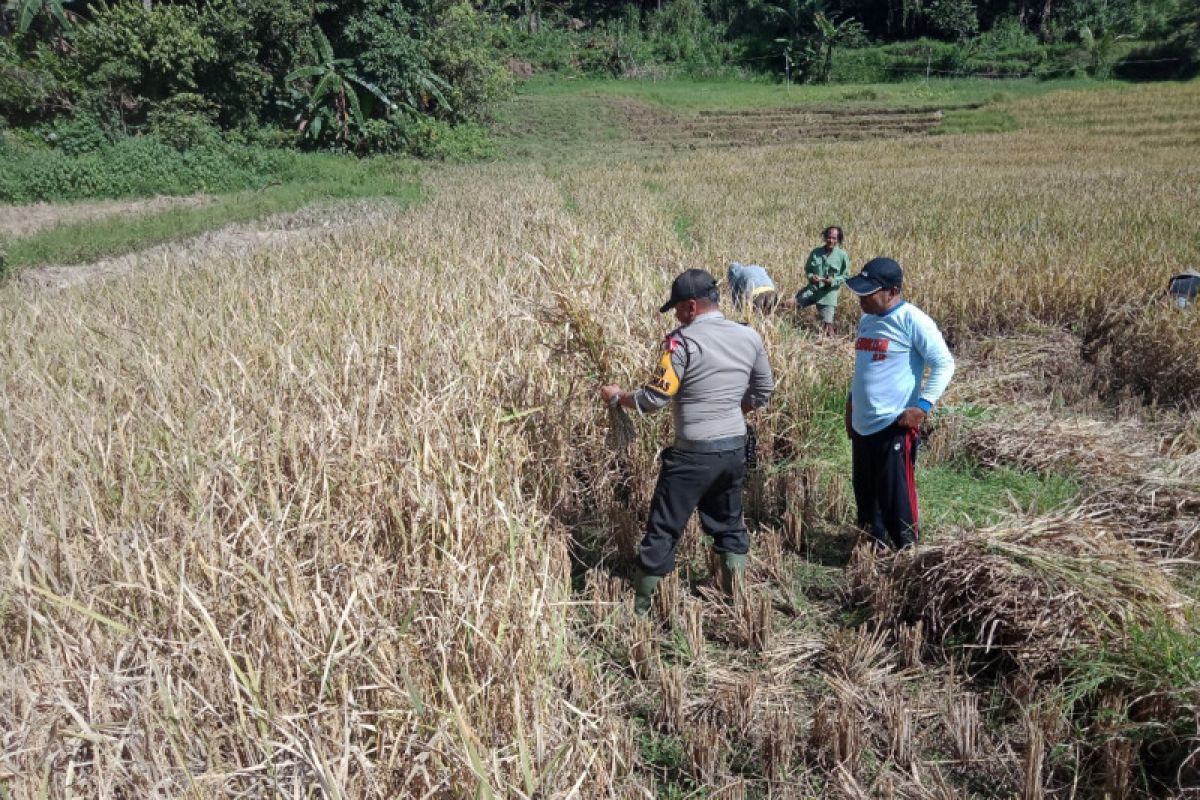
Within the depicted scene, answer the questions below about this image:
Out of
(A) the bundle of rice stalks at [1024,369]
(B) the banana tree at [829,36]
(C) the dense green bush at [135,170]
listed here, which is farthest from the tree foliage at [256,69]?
(A) the bundle of rice stalks at [1024,369]

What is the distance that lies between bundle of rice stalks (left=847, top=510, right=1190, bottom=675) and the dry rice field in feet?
0.05

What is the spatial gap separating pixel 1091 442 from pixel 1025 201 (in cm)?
904

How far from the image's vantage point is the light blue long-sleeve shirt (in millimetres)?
3166

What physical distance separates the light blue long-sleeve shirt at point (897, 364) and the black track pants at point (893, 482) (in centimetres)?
7

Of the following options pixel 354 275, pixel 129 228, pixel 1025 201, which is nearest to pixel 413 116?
pixel 129 228

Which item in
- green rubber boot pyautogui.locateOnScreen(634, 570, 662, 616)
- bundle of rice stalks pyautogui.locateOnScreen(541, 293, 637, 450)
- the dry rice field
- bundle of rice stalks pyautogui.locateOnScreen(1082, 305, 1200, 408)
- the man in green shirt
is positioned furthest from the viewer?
the man in green shirt

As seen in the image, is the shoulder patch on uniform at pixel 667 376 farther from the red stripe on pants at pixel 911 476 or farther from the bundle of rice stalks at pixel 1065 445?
the bundle of rice stalks at pixel 1065 445

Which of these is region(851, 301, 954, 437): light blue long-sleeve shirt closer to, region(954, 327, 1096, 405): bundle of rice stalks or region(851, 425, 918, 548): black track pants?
region(851, 425, 918, 548): black track pants

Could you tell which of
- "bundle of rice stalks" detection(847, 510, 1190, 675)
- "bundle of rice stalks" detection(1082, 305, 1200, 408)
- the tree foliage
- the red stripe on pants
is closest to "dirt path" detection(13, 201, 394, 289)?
the red stripe on pants

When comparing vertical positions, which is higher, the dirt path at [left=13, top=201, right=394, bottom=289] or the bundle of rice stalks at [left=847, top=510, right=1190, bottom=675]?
the dirt path at [left=13, top=201, right=394, bottom=289]

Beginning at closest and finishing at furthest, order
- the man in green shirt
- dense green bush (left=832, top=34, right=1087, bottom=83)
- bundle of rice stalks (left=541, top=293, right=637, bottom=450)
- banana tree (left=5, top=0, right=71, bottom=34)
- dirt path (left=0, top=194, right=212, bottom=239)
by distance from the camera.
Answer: bundle of rice stalks (left=541, top=293, right=637, bottom=450) < the man in green shirt < dirt path (left=0, top=194, right=212, bottom=239) < banana tree (left=5, top=0, right=71, bottom=34) < dense green bush (left=832, top=34, right=1087, bottom=83)

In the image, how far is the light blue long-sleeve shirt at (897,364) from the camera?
10.4ft

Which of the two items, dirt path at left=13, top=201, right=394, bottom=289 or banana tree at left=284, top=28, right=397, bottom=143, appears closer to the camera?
dirt path at left=13, top=201, right=394, bottom=289

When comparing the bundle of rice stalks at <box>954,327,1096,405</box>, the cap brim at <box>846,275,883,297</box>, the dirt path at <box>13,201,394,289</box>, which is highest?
the cap brim at <box>846,275,883,297</box>
